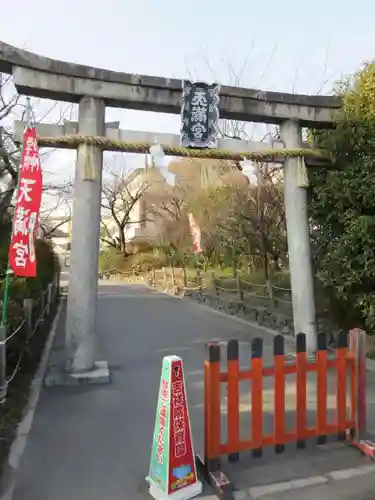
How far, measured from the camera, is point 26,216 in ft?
16.9

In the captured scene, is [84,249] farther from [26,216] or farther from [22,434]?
[22,434]

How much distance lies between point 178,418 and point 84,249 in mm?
3803

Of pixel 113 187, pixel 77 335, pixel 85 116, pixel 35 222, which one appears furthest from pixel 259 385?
pixel 113 187

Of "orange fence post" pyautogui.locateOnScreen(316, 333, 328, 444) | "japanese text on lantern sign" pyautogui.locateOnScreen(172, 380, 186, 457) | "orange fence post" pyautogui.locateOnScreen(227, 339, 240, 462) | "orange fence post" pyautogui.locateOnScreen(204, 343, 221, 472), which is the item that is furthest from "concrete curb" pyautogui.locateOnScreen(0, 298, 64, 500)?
"orange fence post" pyautogui.locateOnScreen(316, 333, 328, 444)

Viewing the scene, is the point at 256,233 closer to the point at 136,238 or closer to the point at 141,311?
the point at 141,311

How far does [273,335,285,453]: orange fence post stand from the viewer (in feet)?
14.2

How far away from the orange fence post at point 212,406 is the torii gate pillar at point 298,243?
14.6 feet

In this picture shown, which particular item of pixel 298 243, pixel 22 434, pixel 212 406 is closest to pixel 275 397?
pixel 212 406

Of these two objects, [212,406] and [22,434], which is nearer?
[212,406]

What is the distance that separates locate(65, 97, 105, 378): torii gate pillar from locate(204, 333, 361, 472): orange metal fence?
11.0 ft

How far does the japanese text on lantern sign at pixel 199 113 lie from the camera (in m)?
7.30

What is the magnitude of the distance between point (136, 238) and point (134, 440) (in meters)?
42.4

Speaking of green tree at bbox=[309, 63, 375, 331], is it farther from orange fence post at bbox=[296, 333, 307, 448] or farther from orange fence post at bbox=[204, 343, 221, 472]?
orange fence post at bbox=[204, 343, 221, 472]

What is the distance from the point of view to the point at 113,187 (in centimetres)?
4434
